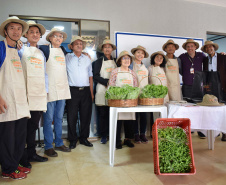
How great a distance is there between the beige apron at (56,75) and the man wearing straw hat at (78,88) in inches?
9.4

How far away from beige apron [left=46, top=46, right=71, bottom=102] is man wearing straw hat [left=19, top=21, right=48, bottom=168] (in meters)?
0.23

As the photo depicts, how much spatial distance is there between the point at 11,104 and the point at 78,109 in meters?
1.42

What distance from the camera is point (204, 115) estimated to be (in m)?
2.24

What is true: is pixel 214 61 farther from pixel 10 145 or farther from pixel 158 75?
pixel 10 145

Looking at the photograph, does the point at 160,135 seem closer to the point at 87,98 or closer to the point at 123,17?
the point at 87,98

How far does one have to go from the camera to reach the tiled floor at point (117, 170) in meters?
2.06

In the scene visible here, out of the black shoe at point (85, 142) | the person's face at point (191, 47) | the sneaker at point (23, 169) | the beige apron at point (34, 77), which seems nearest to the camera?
the sneaker at point (23, 169)

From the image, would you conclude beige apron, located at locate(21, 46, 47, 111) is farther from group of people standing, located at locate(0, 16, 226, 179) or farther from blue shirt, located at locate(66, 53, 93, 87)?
blue shirt, located at locate(66, 53, 93, 87)

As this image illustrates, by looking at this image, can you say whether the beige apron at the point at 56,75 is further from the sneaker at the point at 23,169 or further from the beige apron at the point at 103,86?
the sneaker at the point at 23,169

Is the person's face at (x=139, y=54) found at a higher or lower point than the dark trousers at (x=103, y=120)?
higher

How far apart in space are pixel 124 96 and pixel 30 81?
1.16 metres

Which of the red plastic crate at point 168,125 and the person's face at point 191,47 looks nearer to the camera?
the red plastic crate at point 168,125

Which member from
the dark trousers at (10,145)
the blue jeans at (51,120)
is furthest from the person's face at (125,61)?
the dark trousers at (10,145)

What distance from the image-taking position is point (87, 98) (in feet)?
11.1
